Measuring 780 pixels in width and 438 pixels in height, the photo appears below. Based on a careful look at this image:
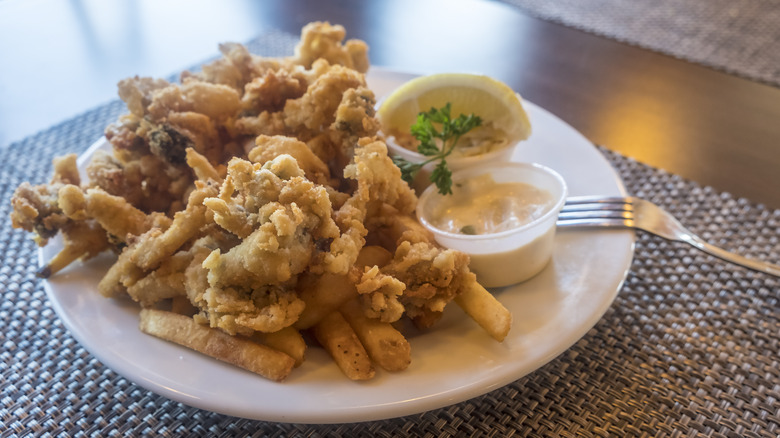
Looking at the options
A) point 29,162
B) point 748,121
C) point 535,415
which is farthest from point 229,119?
point 748,121

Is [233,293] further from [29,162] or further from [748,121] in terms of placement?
[748,121]

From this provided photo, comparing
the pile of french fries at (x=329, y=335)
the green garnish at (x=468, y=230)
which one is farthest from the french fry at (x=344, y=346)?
the green garnish at (x=468, y=230)

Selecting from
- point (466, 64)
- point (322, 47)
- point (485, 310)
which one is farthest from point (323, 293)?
point (466, 64)

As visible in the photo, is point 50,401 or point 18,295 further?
point 18,295

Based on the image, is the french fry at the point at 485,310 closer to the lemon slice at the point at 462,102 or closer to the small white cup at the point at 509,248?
the small white cup at the point at 509,248

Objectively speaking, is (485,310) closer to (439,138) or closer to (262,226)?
(262,226)

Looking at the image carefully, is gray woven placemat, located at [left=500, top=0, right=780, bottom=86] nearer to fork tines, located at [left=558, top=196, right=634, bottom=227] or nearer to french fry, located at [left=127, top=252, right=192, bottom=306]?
fork tines, located at [left=558, top=196, right=634, bottom=227]

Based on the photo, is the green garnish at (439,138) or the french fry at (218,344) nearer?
the french fry at (218,344)
